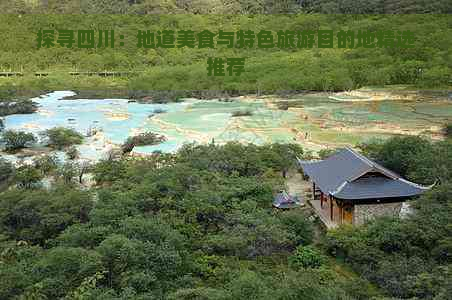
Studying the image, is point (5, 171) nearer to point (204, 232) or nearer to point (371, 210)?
point (204, 232)

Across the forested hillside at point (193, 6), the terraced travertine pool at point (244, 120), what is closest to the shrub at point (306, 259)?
the terraced travertine pool at point (244, 120)

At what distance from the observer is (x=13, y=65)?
4406 cm

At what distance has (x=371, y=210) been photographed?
32.7 ft

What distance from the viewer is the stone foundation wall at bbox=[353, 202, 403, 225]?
9891 mm

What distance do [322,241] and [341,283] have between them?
2285 millimetres

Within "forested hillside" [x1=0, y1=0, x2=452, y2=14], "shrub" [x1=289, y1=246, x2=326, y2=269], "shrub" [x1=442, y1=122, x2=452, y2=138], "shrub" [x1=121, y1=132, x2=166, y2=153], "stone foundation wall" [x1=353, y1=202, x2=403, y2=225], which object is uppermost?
"forested hillside" [x1=0, y1=0, x2=452, y2=14]

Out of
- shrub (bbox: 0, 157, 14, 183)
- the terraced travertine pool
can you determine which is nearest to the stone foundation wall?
the terraced travertine pool

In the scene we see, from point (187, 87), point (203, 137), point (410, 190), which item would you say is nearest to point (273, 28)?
point (187, 87)

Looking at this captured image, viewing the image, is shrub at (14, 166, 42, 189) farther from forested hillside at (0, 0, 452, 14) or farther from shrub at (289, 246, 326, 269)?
forested hillside at (0, 0, 452, 14)

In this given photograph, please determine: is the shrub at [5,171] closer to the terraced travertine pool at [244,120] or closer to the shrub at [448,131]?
the terraced travertine pool at [244,120]

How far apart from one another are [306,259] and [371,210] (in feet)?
8.15

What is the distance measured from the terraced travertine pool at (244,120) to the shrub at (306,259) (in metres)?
10.1

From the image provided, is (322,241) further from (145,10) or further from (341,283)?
(145,10)

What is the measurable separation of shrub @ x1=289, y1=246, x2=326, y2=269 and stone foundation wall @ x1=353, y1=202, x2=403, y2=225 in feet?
6.26
